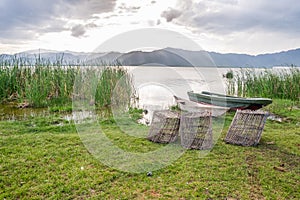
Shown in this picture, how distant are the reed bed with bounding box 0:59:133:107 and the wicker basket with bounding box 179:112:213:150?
395 centimetres

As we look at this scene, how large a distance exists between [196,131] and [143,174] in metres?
1.22

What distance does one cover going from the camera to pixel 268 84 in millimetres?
8953

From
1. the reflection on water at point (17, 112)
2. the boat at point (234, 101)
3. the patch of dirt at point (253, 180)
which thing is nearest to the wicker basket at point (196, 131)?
the patch of dirt at point (253, 180)

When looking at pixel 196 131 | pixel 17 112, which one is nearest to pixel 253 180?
pixel 196 131

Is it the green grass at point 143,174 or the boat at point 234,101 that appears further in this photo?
the boat at point 234,101

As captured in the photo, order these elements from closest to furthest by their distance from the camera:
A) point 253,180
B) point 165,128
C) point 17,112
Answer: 1. point 253,180
2. point 165,128
3. point 17,112

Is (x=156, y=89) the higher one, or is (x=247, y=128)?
(x=156, y=89)

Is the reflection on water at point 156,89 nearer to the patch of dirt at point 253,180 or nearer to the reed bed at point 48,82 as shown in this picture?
the reed bed at point 48,82

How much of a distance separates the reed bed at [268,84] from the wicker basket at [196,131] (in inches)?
230

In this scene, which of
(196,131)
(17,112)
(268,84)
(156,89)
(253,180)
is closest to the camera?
(253,180)

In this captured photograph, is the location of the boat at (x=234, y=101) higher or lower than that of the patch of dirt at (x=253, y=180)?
higher

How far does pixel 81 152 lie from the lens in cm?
348

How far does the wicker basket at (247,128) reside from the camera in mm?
4016

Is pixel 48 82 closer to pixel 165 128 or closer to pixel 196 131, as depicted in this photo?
pixel 165 128
